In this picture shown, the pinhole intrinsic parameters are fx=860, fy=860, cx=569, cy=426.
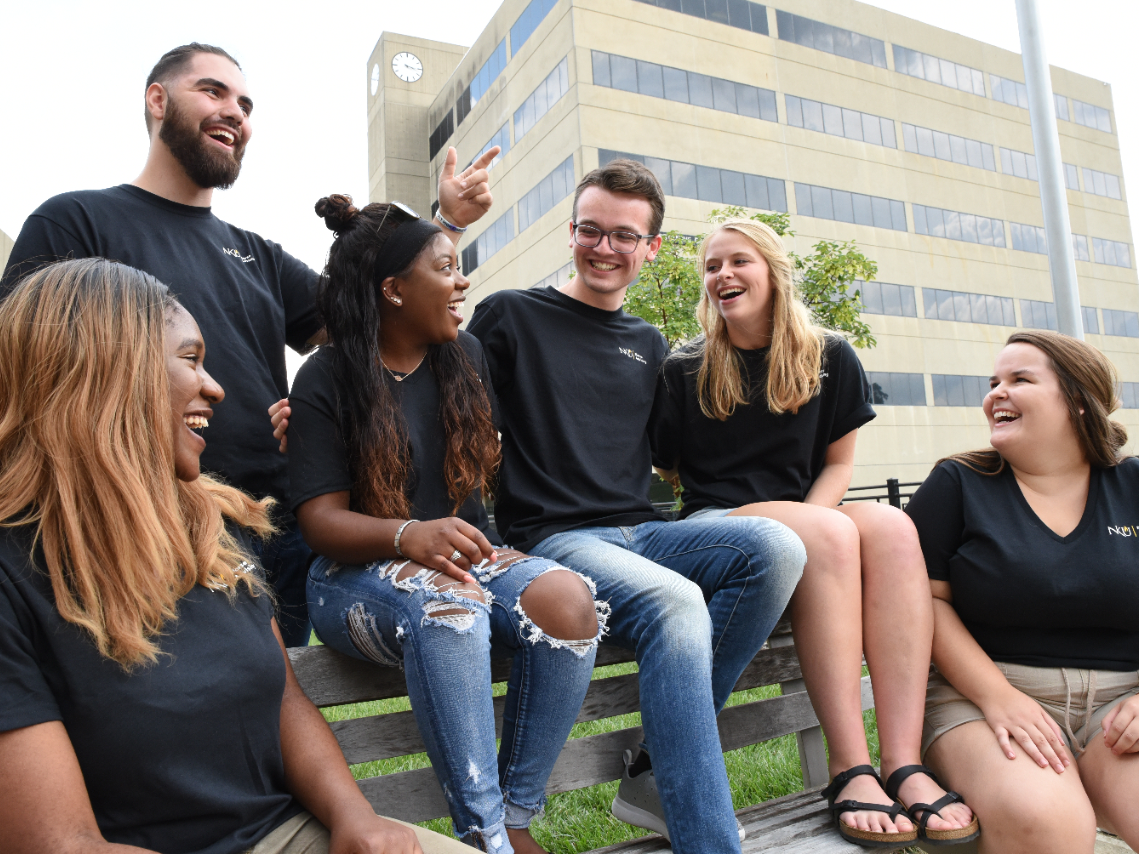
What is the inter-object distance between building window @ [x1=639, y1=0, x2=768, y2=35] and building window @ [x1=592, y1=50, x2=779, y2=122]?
2.26 metres

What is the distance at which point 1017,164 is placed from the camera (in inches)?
1473

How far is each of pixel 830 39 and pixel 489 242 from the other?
609 inches

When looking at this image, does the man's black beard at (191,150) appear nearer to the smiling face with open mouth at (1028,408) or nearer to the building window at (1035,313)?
the smiling face with open mouth at (1028,408)

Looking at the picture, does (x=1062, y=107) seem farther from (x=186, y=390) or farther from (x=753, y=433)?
A: (x=186, y=390)

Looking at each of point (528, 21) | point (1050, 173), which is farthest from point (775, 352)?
point (528, 21)

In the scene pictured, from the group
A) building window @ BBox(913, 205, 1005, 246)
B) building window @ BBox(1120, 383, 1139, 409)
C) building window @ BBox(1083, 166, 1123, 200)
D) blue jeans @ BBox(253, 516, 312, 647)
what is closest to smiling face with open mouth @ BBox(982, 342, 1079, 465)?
blue jeans @ BBox(253, 516, 312, 647)

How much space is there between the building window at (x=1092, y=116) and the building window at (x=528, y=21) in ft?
86.8

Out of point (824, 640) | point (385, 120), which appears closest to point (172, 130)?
point (824, 640)

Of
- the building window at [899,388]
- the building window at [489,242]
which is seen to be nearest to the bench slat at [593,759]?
the building window at [899,388]

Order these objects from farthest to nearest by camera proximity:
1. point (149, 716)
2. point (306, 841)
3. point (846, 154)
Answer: point (846, 154), point (306, 841), point (149, 716)

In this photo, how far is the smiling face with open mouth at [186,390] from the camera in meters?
1.79

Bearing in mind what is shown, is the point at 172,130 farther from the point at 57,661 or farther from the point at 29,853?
the point at 29,853

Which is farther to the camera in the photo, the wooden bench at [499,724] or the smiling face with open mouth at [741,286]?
the smiling face with open mouth at [741,286]

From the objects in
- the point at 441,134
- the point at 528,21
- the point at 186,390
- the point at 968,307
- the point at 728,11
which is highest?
the point at 441,134
